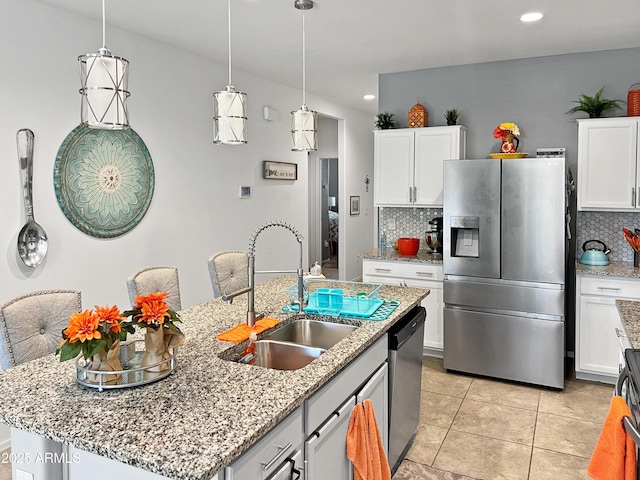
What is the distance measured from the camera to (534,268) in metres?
3.81

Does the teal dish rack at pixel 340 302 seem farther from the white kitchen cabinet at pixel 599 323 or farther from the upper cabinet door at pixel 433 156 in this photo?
the upper cabinet door at pixel 433 156

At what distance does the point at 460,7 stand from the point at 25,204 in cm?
303

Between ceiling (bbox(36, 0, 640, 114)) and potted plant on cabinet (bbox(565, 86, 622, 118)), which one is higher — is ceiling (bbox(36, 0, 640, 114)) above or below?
above

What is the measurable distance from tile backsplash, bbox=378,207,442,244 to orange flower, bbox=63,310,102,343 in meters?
3.95

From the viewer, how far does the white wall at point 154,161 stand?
306 centimetres

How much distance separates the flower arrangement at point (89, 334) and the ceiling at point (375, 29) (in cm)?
235

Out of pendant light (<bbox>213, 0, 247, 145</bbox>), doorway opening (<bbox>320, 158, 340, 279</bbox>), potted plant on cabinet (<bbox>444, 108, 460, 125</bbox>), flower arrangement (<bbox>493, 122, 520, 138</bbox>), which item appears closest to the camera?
pendant light (<bbox>213, 0, 247, 145</bbox>)

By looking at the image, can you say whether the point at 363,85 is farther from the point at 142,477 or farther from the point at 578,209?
the point at 142,477

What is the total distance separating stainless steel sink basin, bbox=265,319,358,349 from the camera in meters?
2.50

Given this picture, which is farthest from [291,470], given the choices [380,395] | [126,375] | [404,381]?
[404,381]

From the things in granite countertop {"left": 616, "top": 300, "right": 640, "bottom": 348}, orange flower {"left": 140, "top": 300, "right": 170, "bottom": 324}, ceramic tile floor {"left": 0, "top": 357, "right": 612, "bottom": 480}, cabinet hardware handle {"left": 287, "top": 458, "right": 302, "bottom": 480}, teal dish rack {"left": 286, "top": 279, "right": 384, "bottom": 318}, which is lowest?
ceramic tile floor {"left": 0, "top": 357, "right": 612, "bottom": 480}

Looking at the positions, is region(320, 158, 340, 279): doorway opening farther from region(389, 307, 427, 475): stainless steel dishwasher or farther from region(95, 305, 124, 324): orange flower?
region(95, 305, 124, 324): orange flower

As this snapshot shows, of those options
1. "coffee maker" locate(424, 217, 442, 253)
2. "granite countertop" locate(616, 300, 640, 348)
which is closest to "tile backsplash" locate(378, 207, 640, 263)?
"coffee maker" locate(424, 217, 442, 253)

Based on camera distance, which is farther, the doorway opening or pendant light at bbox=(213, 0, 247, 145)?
the doorway opening
